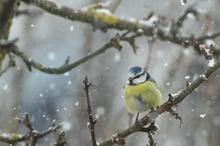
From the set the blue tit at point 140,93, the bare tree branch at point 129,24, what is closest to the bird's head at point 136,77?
the blue tit at point 140,93

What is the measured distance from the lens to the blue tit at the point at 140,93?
10.9 ft

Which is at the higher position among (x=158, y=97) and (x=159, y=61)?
(x=158, y=97)

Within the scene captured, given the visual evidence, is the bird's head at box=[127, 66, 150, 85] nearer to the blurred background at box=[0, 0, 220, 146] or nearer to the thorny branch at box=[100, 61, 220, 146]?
the thorny branch at box=[100, 61, 220, 146]

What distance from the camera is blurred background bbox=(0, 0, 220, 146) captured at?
6133 mm

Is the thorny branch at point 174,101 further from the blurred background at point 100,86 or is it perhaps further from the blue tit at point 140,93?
the blurred background at point 100,86

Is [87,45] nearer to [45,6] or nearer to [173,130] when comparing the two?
[173,130]

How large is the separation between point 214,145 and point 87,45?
3463 millimetres

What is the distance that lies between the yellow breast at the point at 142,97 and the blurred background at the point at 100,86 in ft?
4.74

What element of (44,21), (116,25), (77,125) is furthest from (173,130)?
(116,25)

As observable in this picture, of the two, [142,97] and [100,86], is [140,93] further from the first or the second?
[100,86]

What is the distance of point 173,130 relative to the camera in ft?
25.7

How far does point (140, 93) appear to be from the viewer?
3.49 meters

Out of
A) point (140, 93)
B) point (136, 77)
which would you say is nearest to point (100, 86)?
point (136, 77)

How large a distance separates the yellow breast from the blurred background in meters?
1.44
